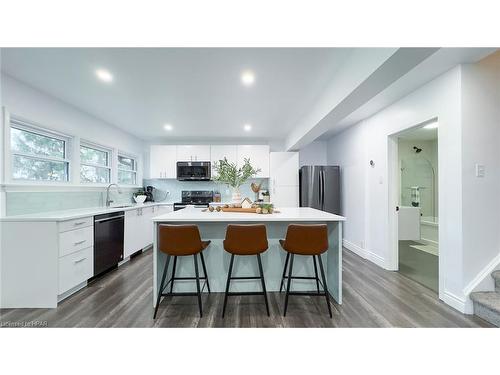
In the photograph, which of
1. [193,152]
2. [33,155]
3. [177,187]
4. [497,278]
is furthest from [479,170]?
[177,187]

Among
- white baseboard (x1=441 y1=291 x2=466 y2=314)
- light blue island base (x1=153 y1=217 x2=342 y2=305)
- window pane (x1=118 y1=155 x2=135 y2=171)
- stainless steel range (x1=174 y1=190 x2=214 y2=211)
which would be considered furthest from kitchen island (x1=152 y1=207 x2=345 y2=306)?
window pane (x1=118 y1=155 x2=135 y2=171)

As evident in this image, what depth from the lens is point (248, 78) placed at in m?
2.44

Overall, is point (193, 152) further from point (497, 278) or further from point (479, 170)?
point (497, 278)

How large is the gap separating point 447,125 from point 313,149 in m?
3.51

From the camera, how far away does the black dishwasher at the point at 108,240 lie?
2.95 metres

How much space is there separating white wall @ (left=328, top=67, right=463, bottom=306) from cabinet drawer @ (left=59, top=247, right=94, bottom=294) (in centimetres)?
419

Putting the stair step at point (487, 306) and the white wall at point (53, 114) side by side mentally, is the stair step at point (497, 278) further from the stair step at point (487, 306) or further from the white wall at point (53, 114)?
the white wall at point (53, 114)

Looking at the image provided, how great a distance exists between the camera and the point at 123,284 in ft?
9.41

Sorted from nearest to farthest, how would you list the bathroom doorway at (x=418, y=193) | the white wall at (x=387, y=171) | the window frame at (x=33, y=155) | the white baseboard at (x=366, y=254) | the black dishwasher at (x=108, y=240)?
the white wall at (x=387, y=171), the window frame at (x=33, y=155), the black dishwasher at (x=108, y=240), the white baseboard at (x=366, y=254), the bathroom doorway at (x=418, y=193)

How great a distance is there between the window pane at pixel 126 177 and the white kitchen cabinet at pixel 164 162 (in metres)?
0.46

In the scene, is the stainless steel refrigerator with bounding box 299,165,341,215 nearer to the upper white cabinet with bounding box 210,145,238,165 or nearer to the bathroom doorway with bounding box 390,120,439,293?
the bathroom doorway with bounding box 390,120,439,293

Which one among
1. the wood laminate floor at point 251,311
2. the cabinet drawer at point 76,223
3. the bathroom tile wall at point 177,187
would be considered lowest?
the wood laminate floor at point 251,311

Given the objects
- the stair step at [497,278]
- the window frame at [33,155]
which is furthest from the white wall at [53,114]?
the stair step at [497,278]
